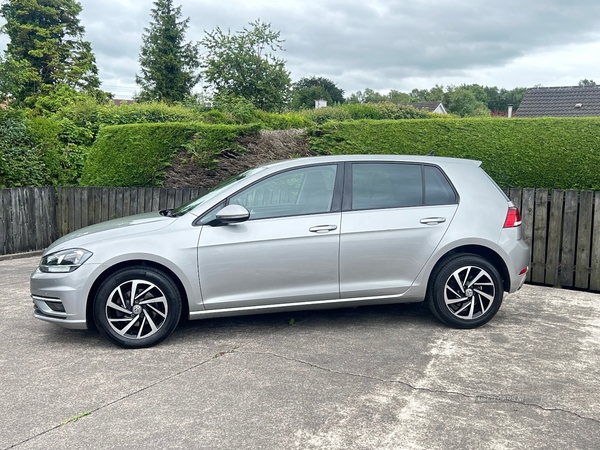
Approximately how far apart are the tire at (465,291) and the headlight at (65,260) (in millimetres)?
3302

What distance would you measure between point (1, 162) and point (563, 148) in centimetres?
997

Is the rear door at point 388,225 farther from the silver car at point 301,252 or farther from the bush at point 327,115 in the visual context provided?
the bush at point 327,115

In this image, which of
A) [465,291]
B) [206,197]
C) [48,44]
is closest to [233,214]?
[206,197]

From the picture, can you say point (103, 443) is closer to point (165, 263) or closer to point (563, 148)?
point (165, 263)

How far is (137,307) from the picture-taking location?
15.5 feet

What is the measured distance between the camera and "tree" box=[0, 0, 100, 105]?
3491cm

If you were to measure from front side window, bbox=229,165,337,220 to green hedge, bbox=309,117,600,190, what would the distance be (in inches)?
143

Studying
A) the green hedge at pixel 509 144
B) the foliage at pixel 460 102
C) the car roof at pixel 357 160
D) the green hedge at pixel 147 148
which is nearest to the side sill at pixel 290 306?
the car roof at pixel 357 160

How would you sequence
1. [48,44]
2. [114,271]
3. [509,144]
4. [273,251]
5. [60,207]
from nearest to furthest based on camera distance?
[114,271] < [273,251] < [509,144] < [60,207] < [48,44]

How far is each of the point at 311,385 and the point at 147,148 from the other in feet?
25.2

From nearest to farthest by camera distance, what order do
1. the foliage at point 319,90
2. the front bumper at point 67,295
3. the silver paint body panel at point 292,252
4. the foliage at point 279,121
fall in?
the front bumper at point 67,295 → the silver paint body panel at point 292,252 → the foliage at point 279,121 → the foliage at point 319,90

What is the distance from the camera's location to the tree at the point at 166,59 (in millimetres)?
42094

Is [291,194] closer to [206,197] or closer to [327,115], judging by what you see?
[206,197]

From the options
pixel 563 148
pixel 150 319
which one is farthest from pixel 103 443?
pixel 563 148
